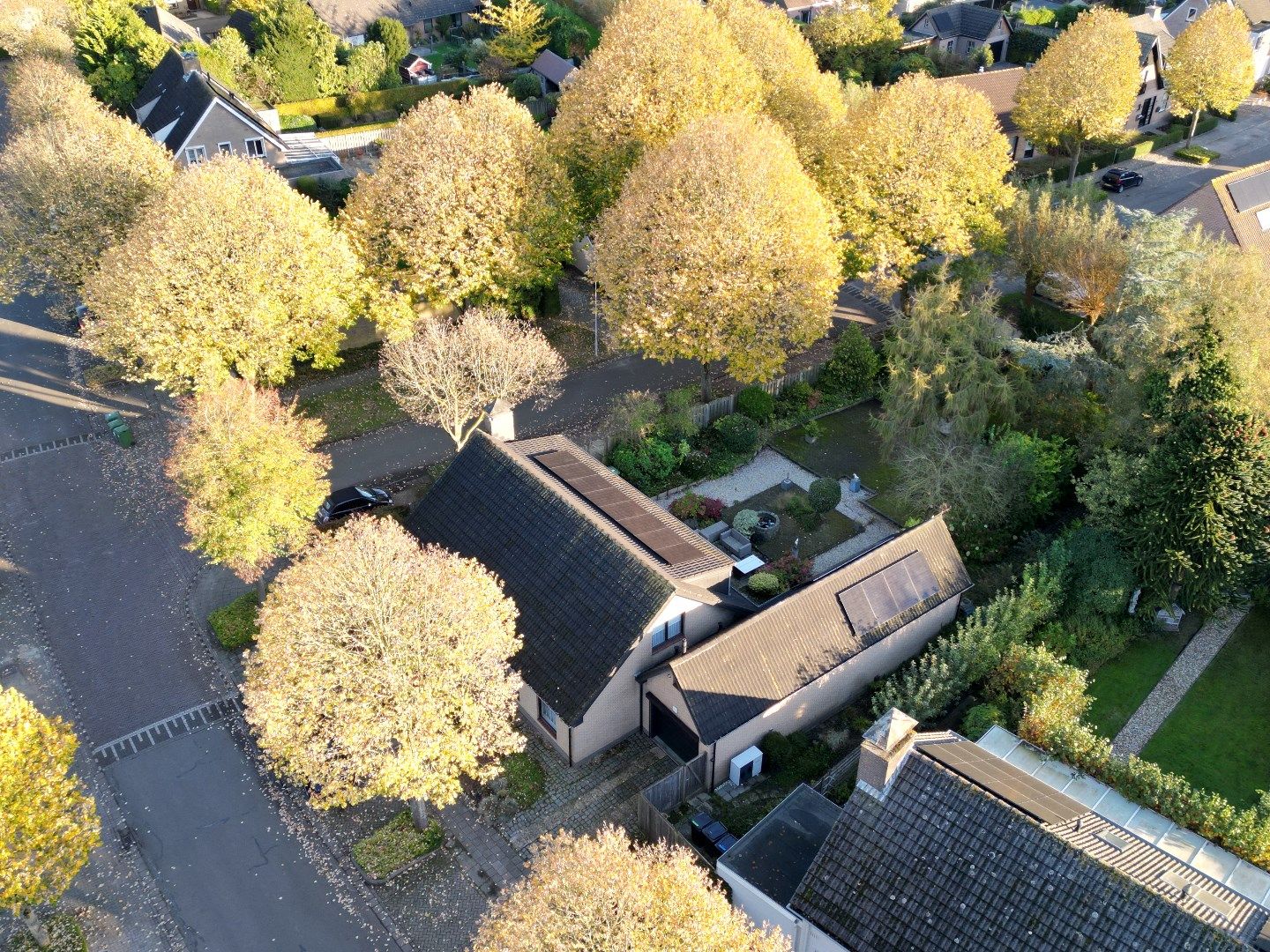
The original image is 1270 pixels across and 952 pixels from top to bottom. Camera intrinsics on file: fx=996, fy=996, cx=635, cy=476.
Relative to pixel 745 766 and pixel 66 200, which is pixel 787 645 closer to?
pixel 745 766

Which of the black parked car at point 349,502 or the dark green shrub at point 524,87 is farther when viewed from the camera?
the dark green shrub at point 524,87

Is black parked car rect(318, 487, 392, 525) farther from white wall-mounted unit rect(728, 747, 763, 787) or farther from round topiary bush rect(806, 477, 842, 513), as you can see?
white wall-mounted unit rect(728, 747, 763, 787)

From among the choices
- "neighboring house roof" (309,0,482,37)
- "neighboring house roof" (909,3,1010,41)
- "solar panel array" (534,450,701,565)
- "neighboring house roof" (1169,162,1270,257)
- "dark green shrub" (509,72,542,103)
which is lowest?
"solar panel array" (534,450,701,565)

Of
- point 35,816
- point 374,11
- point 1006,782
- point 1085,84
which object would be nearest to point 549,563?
point 1006,782

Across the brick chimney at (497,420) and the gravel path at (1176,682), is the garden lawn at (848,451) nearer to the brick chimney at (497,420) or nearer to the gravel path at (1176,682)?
the gravel path at (1176,682)

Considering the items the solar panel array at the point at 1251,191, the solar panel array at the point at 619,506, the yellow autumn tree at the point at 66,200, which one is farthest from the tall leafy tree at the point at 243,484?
the solar panel array at the point at 1251,191

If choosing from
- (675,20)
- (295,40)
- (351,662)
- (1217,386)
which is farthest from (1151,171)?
(351,662)

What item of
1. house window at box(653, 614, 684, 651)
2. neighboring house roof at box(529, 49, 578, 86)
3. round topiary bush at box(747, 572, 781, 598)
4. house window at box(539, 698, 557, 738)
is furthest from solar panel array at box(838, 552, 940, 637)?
neighboring house roof at box(529, 49, 578, 86)
